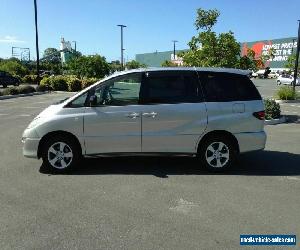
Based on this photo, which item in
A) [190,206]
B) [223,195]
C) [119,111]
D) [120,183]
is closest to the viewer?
[190,206]

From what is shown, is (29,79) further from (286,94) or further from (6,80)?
(286,94)

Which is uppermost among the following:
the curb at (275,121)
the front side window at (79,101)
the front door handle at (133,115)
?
the front side window at (79,101)

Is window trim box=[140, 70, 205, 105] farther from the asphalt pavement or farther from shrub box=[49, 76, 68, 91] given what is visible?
shrub box=[49, 76, 68, 91]

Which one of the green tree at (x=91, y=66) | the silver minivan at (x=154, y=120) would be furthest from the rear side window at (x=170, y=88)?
the green tree at (x=91, y=66)

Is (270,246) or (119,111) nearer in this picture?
(270,246)

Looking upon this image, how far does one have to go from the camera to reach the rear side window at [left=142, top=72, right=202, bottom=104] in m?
7.07

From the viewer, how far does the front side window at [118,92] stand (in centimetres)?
703

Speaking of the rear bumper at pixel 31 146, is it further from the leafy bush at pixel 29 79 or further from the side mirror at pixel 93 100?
the leafy bush at pixel 29 79

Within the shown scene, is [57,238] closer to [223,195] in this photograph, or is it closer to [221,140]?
[223,195]

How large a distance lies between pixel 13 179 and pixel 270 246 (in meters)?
4.39

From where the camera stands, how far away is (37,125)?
276 inches

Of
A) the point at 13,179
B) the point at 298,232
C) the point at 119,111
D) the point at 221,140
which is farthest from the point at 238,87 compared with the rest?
the point at 13,179

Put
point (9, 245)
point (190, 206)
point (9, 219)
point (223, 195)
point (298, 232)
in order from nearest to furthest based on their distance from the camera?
point (9, 245) → point (298, 232) → point (9, 219) → point (190, 206) → point (223, 195)

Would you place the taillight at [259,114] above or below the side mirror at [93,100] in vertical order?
below
